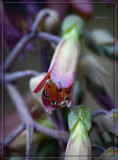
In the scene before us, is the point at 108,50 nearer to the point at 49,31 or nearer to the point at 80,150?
the point at 49,31

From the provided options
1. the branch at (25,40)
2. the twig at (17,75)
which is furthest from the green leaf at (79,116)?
the branch at (25,40)

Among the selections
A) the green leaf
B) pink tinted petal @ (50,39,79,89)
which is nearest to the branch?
pink tinted petal @ (50,39,79,89)

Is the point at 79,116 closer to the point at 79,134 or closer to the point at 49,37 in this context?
the point at 79,134

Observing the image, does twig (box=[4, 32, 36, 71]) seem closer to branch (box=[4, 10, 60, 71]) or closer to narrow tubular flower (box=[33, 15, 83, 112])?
branch (box=[4, 10, 60, 71])

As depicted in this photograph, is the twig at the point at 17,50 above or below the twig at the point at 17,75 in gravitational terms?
above

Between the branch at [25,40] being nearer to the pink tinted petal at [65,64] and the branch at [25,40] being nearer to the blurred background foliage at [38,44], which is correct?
the blurred background foliage at [38,44]

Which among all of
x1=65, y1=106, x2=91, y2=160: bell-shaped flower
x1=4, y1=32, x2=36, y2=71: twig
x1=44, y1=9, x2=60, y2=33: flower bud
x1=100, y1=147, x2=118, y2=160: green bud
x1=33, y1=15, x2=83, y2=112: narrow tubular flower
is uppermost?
x1=44, y1=9, x2=60, y2=33: flower bud

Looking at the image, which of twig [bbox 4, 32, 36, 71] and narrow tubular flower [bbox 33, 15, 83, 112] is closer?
narrow tubular flower [bbox 33, 15, 83, 112]

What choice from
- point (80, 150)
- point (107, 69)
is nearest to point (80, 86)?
point (107, 69)

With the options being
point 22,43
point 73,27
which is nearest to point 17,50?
point 22,43
